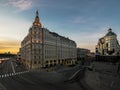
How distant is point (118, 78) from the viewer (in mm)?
34688

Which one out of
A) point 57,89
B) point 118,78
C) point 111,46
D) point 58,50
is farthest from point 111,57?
point 58,50

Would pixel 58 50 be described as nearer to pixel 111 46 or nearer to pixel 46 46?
pixel 46 46

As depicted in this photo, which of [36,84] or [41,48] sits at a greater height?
[41,48]

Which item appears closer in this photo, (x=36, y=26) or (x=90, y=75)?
(x=90, y=75)

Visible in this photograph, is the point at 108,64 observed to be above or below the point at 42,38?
below

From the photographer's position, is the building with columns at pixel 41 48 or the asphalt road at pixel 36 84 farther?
the building with columns at pixel 41 48

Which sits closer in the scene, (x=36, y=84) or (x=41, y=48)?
(x=36, y=84)

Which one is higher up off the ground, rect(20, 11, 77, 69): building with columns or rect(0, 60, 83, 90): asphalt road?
rect(20, 11, 77, 69): building with columns

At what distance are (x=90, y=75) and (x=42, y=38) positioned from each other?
44.5m

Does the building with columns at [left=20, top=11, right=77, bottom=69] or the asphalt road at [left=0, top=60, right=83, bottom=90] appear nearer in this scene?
the asphalt road at [left=0, top=60, right=83, bottom=90]

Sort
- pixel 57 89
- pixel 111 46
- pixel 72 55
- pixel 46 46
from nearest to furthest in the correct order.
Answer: pixel 57 89, pixel 111 46, pixel 46 46, pixel 72 55

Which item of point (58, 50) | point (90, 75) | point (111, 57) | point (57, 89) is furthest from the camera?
point (58, 50)

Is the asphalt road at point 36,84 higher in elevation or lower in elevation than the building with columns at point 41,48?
lower

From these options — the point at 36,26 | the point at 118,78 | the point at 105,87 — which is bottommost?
the point at 105,87
